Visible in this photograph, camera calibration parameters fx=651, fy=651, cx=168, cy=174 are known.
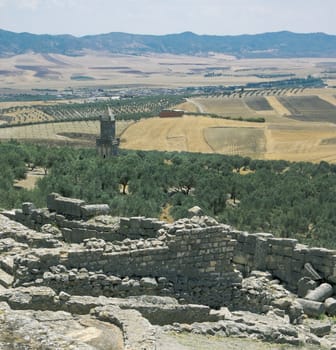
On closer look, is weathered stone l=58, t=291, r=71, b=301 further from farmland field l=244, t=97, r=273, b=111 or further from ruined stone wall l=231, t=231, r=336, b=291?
farmland field l=244, t=97, r=273, b=111

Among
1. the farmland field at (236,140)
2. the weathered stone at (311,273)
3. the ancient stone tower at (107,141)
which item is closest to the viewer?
the weathered stone at (311,273)

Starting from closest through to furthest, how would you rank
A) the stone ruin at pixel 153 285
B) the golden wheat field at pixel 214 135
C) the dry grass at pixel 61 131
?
the stone ruin at pixel 153 285
the golden wheat field at pixel 214 135
the dry grass at pixel 61 131

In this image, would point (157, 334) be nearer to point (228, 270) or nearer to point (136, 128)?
point (228, 270)

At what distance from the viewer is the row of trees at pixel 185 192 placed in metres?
30.2

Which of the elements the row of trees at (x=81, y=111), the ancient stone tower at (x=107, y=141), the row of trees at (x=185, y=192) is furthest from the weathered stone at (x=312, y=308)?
the row of trees at (x=81, y=111)

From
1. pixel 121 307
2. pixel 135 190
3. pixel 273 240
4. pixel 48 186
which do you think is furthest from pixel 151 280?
pixel 135 190

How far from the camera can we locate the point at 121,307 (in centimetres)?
1098

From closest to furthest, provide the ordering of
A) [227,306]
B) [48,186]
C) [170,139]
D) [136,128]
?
[227,306] → [48,186] → [170,139] → [136,128]

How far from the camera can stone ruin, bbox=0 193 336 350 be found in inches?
385

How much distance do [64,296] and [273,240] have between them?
23.4 feet

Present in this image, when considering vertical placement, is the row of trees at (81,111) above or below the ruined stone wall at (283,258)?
below

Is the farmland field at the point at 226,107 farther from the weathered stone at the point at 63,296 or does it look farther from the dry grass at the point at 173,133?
the weathered stone at the point at 63,296

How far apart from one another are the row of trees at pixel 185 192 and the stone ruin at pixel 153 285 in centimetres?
881

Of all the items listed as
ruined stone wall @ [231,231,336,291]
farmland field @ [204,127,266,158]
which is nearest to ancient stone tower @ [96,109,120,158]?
farmland field @ [204,127,266,158]
